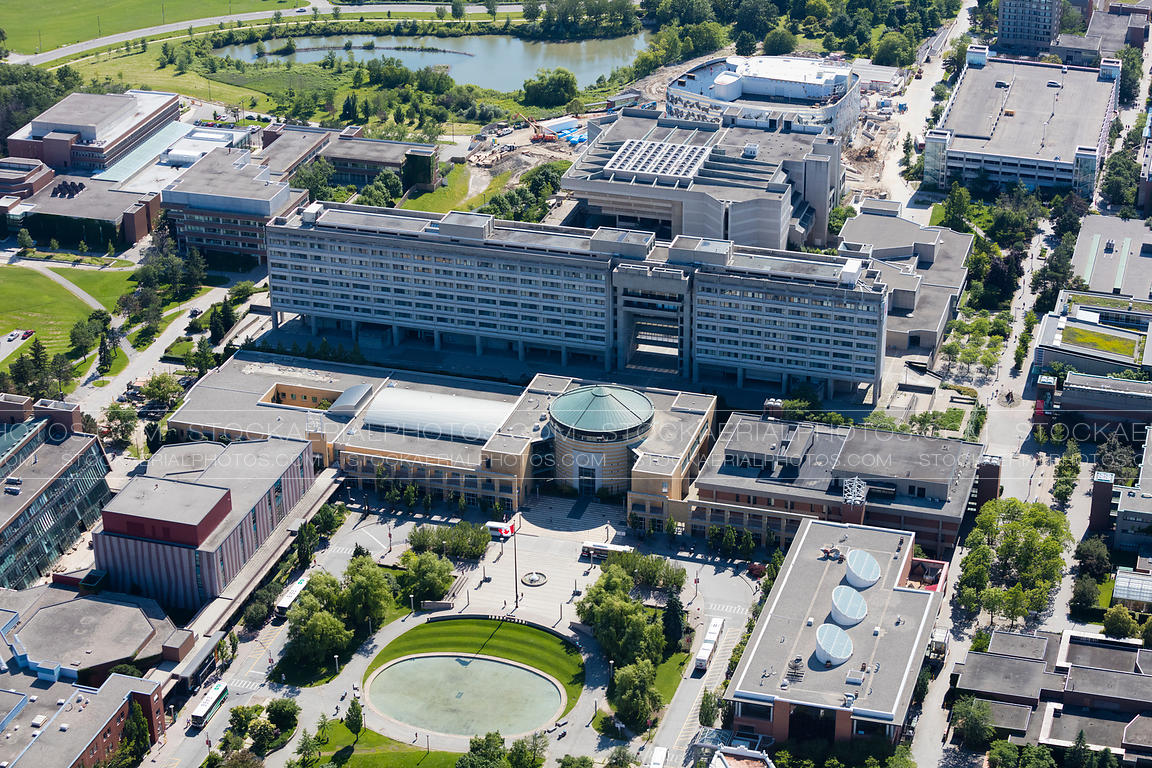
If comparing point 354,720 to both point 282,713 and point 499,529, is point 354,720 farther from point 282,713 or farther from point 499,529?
point 499,529

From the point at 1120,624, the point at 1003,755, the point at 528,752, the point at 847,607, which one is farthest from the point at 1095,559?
the point at 528,752

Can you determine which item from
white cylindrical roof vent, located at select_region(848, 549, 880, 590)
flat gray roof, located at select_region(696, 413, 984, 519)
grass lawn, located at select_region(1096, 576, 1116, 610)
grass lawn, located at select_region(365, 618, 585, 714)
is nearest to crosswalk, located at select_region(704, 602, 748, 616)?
white cylindrical roof vent, located at select_region(848, 549, 880, 590)

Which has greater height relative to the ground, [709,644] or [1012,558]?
[1012,558]

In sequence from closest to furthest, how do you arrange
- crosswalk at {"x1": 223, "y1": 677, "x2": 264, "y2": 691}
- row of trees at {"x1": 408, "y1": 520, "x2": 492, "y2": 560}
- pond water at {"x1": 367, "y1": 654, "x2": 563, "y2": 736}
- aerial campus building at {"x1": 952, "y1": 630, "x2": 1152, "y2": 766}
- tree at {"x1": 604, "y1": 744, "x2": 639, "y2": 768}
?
tree at {"x1": 604, "y1": 744, "x2": 639, "y2": 768}, aerial campus building at {"x1": 952, "y1": 630, "x2": 1152, "y2": 766}, pond water at {"x1": 367, "y1": 654, "x2": 563, "y2": 736}, crosswalk at {"x1": 223, "y1": 677, "x2": 264, "y2": 691}, row of trees at {"x1": 408, "y1": 520, "x2": 492, "y2": 560}

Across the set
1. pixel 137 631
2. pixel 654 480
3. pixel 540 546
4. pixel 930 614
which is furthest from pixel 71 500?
pixel 930 614

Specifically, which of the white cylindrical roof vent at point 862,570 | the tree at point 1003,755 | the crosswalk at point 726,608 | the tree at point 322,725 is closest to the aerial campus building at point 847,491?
the white cylindrical roof vent at point 862,570

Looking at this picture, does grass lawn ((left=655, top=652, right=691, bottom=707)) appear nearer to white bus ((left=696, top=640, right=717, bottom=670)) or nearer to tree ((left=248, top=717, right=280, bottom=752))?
white bus ((left=696, top=640, right=717, bottom=670))
